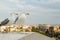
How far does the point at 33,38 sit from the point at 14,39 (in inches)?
27.6

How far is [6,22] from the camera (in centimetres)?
1756

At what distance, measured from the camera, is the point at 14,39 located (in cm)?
809

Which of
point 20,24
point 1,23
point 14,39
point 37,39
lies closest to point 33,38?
point 37,39

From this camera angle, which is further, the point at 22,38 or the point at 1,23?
the point at 1,23

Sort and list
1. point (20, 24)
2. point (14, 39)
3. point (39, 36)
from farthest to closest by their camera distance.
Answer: point (20, 24), point (39, 36), point (14, 39)

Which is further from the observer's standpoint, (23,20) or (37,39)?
(23,20)

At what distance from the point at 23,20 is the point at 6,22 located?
Answer: 1.26m

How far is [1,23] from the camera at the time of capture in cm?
1792

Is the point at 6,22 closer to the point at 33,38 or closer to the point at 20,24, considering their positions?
the point at 20,24

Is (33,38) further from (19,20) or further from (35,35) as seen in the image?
(19,20)

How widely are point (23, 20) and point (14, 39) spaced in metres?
9.14

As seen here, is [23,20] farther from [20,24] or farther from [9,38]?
[9,38]

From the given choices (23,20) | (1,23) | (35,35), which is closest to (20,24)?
(23,20)

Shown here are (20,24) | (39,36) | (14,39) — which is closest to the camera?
(14,39)
